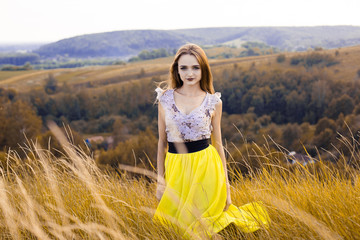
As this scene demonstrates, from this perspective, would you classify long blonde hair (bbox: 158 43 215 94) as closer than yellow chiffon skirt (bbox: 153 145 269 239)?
No

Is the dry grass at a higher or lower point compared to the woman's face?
lower

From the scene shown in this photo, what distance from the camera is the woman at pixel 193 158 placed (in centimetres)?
203

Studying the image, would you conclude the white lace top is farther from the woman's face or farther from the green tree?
the green tree

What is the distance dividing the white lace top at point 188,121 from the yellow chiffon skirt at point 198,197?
125 mm

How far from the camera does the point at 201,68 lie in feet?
7.54

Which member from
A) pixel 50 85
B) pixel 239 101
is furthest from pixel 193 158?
pixel 50 85

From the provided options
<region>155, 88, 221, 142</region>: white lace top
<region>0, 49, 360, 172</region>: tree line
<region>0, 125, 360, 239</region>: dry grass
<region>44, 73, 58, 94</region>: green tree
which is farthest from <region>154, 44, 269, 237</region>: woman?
<region>44, 73, 58, 94</region>: green tree

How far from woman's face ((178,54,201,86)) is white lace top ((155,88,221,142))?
0.17 m

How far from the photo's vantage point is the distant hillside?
124438 millimetres

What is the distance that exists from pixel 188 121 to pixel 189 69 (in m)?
0.38

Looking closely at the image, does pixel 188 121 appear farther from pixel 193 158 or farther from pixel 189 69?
pixel 189 69

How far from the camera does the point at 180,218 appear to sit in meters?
2.04

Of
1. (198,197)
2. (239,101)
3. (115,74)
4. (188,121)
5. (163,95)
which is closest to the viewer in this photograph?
(198,197)

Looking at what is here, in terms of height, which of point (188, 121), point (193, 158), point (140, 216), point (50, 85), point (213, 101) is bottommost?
point (50, 85)
